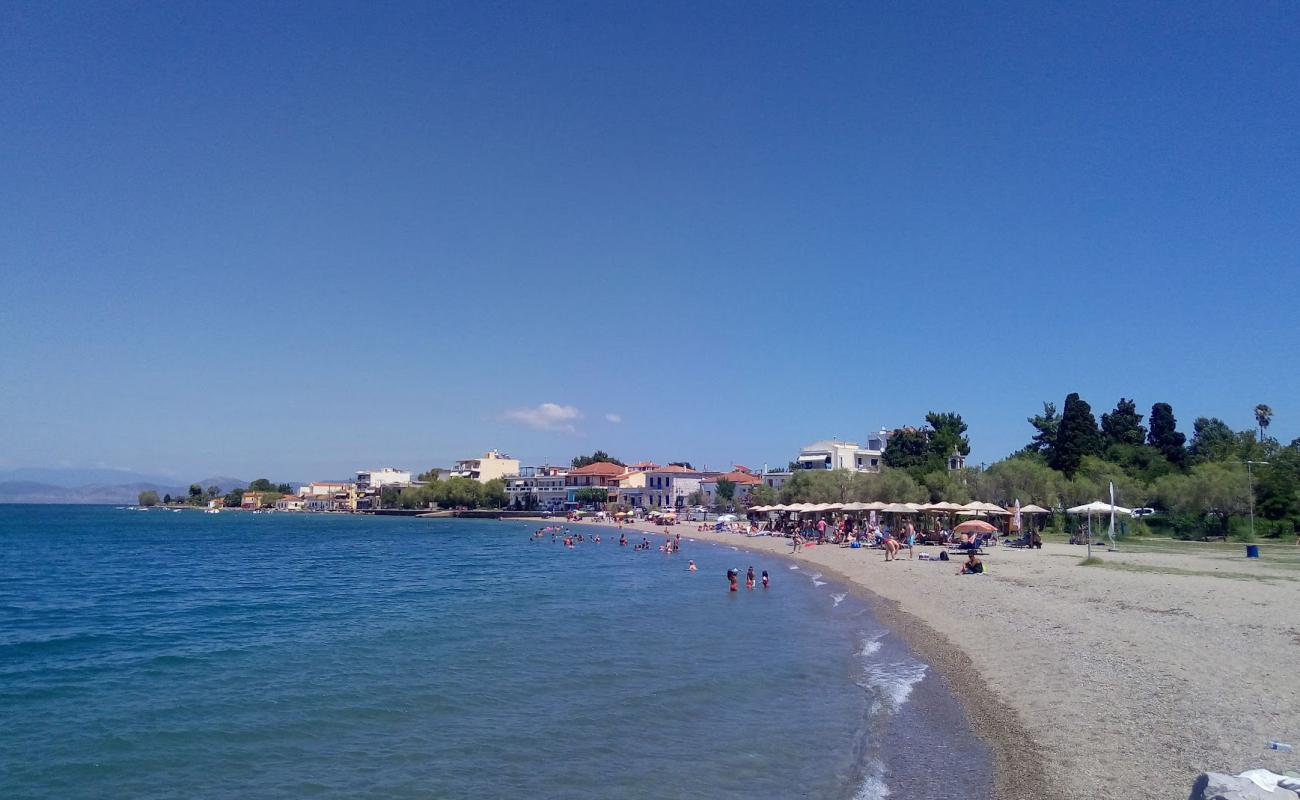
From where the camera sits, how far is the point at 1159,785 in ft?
26.1

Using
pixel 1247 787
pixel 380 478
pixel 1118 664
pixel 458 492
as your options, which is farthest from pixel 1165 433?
pixel 380 478

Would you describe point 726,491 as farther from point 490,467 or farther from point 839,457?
point 490,467

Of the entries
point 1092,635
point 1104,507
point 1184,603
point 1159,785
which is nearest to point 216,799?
point 1159,785

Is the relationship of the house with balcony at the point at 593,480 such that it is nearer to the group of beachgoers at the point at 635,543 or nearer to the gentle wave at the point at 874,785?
the group of beachgoers at the point at 635,543

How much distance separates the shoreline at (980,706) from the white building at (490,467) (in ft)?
403

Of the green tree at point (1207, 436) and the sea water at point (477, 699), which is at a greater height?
the green tree at point (1207, 436)

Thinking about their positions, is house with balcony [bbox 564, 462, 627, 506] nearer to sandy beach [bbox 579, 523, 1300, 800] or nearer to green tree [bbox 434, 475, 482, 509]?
green tree [bbox 434, 475, 482, 509]

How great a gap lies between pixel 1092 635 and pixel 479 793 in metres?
12.0

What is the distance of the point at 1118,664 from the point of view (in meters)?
12.9

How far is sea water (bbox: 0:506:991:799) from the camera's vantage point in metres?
9.95

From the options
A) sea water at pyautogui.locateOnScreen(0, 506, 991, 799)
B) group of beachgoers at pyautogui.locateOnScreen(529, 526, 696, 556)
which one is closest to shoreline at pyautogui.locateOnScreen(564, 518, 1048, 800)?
sea water at pyautogui.locateOnScreen(0, 506, 991, 799)

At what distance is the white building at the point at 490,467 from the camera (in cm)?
14325

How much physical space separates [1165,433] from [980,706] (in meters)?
72.9

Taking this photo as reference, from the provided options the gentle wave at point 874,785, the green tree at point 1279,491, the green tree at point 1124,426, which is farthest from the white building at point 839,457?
the gentle wave at point 874,785
